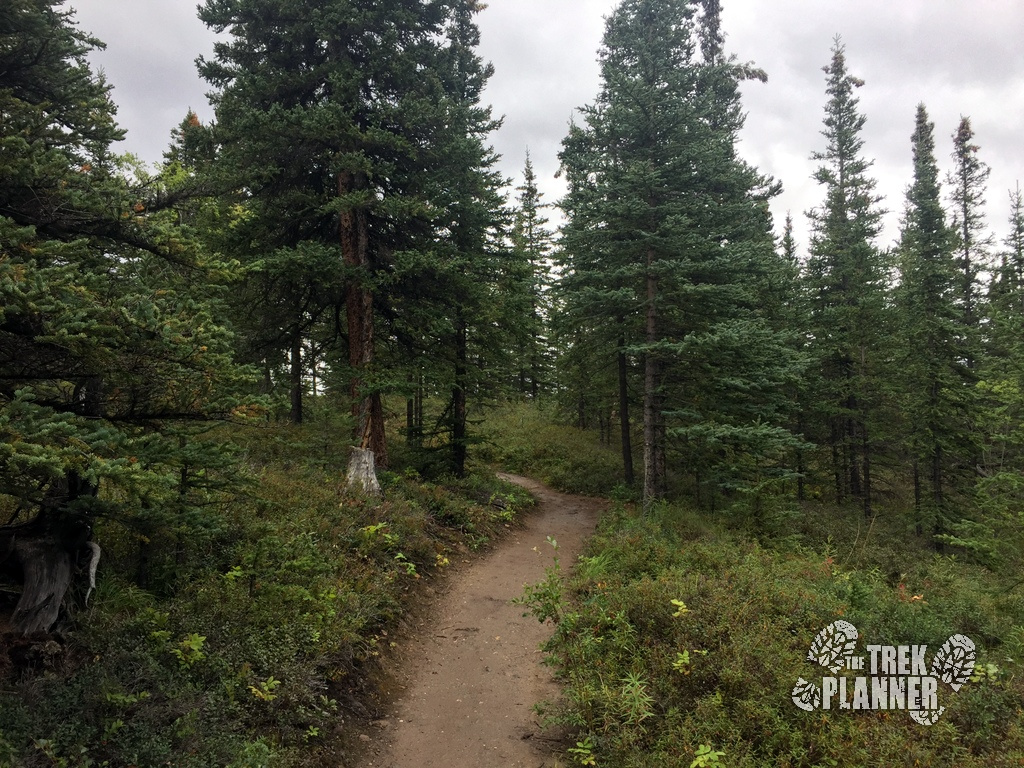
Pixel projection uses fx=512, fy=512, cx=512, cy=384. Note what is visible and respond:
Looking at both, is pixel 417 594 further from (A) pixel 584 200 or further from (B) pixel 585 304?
(A) pixel 584 200

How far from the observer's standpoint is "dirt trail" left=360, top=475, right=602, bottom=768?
20.2ft

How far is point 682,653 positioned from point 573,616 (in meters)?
2.06

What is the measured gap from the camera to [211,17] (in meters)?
12.1

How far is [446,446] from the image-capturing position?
17094 mm

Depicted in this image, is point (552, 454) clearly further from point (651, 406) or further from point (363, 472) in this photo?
point (363, 472)

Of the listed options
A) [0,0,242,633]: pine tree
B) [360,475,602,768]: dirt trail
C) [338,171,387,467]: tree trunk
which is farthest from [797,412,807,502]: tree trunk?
[0,0,242,633]: pine tree

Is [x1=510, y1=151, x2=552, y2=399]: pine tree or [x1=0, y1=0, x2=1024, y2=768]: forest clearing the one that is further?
[x1=510, y1=151, x2=552, y2=399]: pine tree

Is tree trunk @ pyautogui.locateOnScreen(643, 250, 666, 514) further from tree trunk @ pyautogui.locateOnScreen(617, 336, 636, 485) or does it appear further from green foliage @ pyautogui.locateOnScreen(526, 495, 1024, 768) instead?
green foliage @ pyautogui.locateOnScreen(526, 495, 1024, 768)

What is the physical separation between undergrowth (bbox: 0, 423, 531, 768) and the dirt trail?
615 millimetres

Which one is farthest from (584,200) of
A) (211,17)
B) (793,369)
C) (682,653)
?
(682,653)

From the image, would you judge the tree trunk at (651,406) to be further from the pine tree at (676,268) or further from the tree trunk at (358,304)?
the tree trunk at (358,304)

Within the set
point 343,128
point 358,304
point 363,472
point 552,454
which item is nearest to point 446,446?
point 363,472

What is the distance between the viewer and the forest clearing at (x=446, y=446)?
5.20 meters

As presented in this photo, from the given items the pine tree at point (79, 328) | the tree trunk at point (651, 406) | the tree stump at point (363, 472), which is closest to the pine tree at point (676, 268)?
the tree trunk at point (651, 406)
